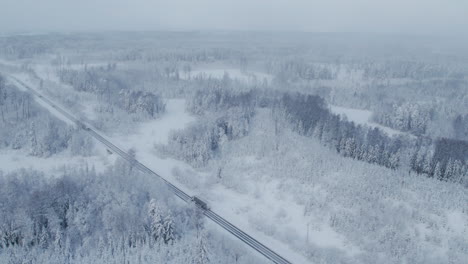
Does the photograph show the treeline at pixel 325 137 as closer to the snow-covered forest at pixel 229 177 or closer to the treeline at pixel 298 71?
the snow-covered forest at pixel 229 177

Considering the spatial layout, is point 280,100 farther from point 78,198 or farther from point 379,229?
point 78,198

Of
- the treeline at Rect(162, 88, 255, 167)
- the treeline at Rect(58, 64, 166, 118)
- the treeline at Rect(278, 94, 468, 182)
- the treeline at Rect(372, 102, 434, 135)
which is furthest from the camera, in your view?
the treeline at Rect(58, 64, 166, 118)

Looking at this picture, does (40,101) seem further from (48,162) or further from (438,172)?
(438,172)

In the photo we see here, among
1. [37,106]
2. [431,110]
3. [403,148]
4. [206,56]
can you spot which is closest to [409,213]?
[403,148]

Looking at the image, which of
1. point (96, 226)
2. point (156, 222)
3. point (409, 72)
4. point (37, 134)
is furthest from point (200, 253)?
point (409, 72)

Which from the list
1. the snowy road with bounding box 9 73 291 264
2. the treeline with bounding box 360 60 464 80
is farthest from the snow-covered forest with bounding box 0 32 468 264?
the treeline with bounding box 360 60 464 80

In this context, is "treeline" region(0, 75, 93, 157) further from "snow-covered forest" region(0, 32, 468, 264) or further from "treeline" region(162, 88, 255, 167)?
"treeline" region(162, 88, 255, 167)
